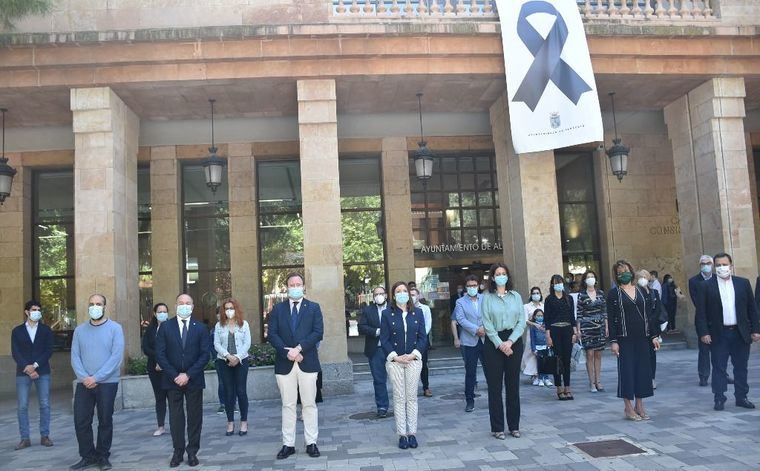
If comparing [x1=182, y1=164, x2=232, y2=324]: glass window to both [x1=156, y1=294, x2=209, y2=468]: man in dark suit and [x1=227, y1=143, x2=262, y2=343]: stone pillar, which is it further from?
[x1=156, y1=294, x2=209, y2=468]: man in dark suit

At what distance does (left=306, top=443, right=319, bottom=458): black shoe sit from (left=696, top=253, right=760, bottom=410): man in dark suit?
16.3 ft

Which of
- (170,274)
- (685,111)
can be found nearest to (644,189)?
(685,111)

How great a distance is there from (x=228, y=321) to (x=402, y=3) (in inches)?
288

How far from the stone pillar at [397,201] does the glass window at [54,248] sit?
7928 millimetres

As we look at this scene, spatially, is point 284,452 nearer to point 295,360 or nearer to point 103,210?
point 295,360

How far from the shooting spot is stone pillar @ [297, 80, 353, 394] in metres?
11.1

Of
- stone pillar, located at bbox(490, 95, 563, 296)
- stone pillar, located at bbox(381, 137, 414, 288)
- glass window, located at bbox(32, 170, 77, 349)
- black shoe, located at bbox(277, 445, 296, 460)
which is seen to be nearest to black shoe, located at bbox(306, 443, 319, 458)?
black shoe, located at bbox(277, 445, 296, 460)

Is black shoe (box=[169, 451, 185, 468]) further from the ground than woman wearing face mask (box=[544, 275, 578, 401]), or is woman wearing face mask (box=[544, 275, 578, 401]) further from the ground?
woman wearing face mask (box=[544, 275, 578, 401])

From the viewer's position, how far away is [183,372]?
6820 mm

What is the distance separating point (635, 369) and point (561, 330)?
6.35 ft

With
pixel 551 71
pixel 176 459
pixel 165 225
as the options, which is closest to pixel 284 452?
pixel 176 459

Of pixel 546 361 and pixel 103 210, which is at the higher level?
pixel 103 210

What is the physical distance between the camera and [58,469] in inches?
265

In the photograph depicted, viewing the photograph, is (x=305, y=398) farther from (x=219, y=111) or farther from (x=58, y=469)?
(x=219, y=111)
